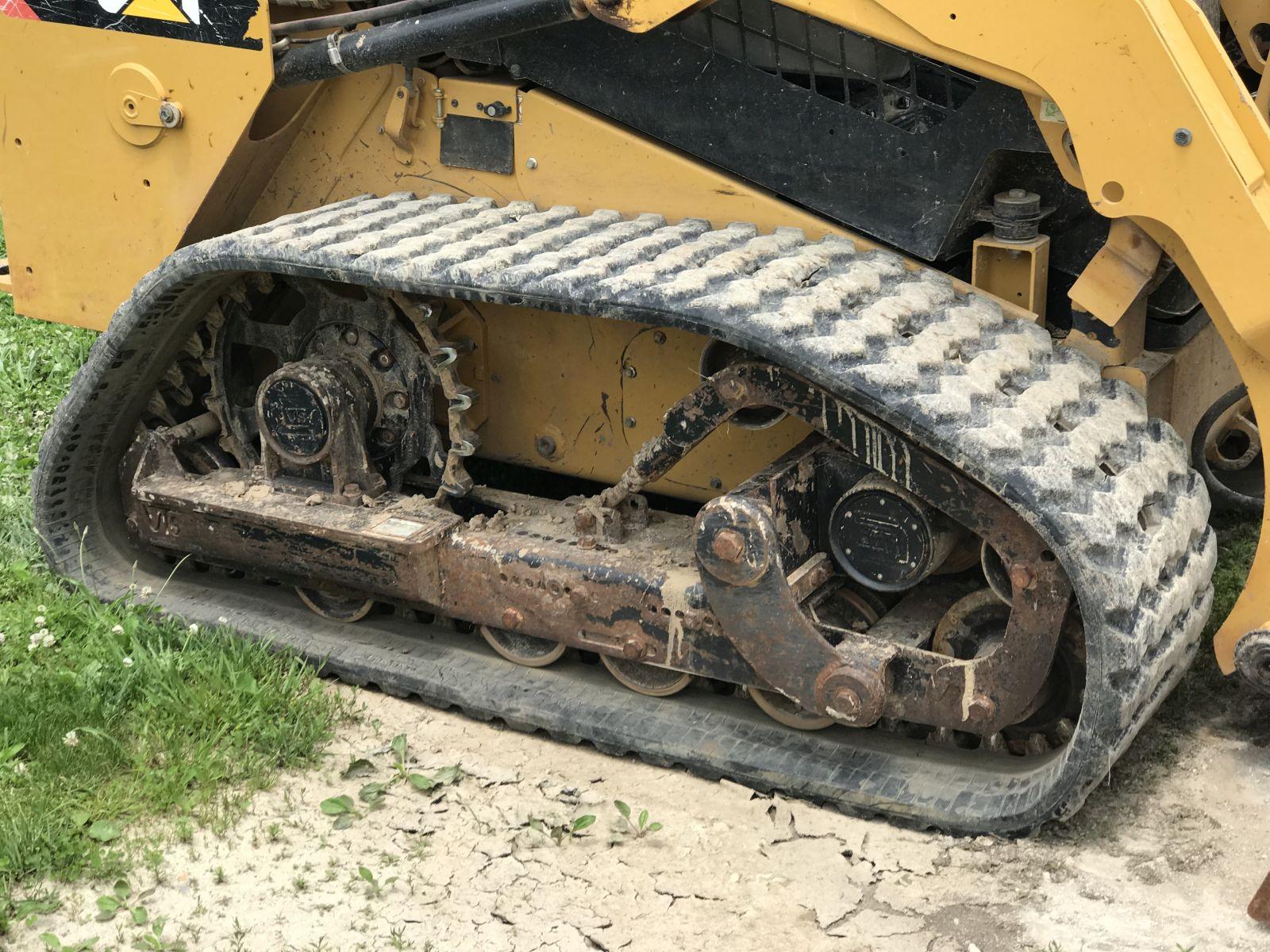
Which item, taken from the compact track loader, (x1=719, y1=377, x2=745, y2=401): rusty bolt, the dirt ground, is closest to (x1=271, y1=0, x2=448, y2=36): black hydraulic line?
the compact track loader

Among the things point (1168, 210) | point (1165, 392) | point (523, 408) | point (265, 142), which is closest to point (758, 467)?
point (523, 408)

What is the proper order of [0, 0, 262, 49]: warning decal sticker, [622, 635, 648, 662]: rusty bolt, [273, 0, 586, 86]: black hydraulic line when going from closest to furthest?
[273, 0, 586, 86]: black hydraulic line < [622, 635, 648, 662]: rusty bolt < [0, 0, 262, 49]: warning decal sticker

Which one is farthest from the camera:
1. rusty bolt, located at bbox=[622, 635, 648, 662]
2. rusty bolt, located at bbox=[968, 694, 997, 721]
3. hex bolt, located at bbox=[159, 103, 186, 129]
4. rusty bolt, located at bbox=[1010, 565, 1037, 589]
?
hex bolt, located at bbox=[159, 103, 186, 129]

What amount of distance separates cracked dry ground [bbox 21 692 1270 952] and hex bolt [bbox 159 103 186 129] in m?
1.59

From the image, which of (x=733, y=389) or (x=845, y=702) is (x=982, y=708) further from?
(x=733, y=389)

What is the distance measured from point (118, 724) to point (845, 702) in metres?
1.65

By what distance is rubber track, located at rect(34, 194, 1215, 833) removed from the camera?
317 cm

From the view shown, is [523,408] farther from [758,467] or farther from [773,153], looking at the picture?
[773,153]

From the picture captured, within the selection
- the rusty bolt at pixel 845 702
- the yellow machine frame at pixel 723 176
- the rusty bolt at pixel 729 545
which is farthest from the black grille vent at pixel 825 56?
the rusty bolt at pixel 845 702

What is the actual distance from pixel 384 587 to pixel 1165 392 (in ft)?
5.95

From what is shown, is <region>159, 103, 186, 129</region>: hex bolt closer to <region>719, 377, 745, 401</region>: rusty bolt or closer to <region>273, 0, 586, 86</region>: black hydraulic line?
<region>273, 0, 586, 86</region>: black hydraulic line

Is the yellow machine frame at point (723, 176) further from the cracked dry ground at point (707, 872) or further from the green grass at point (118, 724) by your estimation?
the green grass at point (118, 724)

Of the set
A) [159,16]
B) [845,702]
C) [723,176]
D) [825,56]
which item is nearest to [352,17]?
[159,16]

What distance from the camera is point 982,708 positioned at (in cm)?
346
